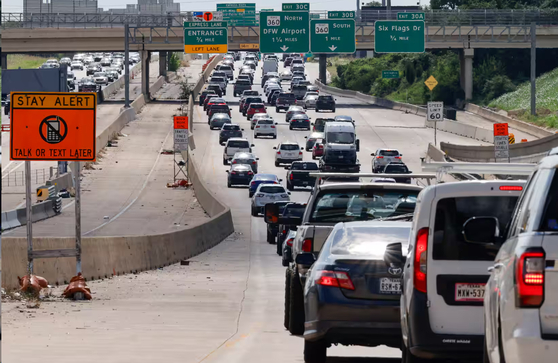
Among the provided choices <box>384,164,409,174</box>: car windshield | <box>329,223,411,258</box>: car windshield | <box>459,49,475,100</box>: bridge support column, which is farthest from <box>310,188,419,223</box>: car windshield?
<box>459,49,475,100</box>: bridge support column

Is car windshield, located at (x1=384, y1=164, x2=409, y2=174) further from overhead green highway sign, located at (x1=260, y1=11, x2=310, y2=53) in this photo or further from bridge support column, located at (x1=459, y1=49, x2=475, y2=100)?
bridge support column, located at (x1=459, y1=49, x2=475, y2=100)

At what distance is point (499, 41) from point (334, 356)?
82.6 metres

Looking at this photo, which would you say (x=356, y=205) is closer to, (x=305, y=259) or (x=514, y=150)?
(x=305, y=259)

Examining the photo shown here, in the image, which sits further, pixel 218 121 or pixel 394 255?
pixel 218 121

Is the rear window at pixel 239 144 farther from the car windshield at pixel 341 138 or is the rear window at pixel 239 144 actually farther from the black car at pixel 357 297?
the black car at pixel 357 297

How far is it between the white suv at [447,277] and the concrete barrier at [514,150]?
4906 cm

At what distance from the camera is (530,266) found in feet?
17.8

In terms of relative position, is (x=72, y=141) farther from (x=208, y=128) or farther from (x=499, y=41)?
(x=499, y=41)

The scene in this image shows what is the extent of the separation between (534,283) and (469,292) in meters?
2.78

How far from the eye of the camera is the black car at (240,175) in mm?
58469

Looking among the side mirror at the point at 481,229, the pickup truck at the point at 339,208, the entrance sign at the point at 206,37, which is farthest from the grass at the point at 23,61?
the side mirror at the point at 481,229

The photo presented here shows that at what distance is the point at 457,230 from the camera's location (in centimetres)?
837

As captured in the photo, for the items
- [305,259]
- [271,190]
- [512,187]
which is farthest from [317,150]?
[512,187]

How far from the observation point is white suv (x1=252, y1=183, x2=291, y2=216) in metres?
46.8
